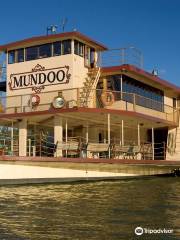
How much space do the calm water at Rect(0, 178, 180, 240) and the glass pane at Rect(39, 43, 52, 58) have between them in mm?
11043

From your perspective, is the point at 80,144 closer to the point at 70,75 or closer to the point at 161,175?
the point at 70,75

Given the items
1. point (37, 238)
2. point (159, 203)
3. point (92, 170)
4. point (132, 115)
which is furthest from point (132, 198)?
point (132, 115)

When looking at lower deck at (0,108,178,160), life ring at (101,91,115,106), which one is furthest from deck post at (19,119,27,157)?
life ring at (101,91,115,106)

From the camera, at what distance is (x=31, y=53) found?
72.9ft

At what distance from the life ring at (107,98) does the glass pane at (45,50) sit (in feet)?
11.4

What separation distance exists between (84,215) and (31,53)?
15.2 meters

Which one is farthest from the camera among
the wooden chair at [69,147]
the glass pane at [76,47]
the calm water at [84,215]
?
the glass pane at [76,47]

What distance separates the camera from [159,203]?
10367mm

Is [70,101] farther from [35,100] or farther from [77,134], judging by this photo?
[77,134]

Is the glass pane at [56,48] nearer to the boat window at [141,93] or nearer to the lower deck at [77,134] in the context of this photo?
the boat window at [141,93]

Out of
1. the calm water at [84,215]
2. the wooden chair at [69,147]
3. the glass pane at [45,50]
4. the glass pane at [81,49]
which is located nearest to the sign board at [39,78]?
the glass pane at [45,50]

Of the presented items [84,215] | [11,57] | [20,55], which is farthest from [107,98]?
[84,215]

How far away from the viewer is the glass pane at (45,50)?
21.7 metres

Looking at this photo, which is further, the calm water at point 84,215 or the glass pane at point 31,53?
the glass pane at point 31,53
